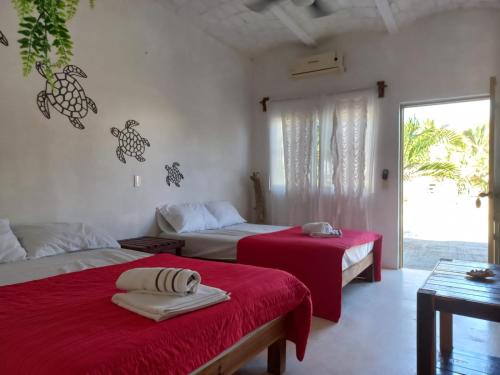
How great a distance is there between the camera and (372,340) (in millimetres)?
2426

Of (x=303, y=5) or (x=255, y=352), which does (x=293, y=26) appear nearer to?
(x=303, y=5)

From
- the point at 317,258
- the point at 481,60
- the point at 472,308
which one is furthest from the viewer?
the point at 481,60

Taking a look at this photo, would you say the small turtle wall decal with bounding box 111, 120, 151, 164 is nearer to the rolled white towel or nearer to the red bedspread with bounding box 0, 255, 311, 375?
the red bedspread with bounding box 0, 255, 311, 375

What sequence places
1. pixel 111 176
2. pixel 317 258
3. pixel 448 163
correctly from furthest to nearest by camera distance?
pixel 448 163
pixel 111 176
pixel 317 258

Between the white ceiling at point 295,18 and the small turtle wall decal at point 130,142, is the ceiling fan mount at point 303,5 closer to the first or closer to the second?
the white ceiling at point 295,18

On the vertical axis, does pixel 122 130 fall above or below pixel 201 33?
below

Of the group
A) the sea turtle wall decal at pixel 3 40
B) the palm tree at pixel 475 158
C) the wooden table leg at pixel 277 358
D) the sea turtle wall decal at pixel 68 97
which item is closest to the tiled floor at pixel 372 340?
the wooden table leg at pixel 277 358

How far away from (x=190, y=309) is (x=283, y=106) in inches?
159

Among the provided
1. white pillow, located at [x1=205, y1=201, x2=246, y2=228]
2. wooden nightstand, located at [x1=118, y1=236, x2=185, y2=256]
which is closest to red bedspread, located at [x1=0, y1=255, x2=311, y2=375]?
wooden nightstand, located at [x1=118, y1=236, x2=185, y2=256]

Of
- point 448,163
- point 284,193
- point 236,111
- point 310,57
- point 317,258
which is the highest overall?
point 310,57

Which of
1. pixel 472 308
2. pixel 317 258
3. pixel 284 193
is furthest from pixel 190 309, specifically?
pixel 284 193

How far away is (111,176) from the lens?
3.31 metres

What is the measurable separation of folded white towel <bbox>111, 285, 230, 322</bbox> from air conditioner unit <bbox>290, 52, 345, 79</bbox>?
382cm

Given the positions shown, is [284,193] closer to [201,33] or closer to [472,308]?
[201,33]
